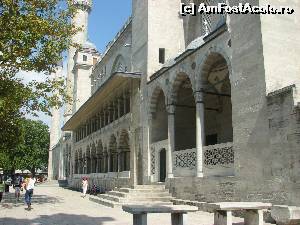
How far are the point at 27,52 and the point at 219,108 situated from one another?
8.96 m

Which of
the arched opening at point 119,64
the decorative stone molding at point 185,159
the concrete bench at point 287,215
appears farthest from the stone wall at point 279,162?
the arched opening at point 119,64

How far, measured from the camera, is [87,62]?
4122cm

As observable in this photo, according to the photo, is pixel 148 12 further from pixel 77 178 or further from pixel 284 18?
pixel 77 178

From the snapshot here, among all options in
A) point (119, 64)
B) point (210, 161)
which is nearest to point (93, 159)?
point (119, 64)

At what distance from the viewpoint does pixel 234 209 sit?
6992mm

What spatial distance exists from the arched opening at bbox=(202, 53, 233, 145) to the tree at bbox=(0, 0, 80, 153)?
6449mm

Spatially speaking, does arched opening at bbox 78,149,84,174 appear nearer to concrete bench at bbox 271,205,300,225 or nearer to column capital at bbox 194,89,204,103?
column capital at bbox 194,89,204,103

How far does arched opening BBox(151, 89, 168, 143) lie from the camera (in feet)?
56.7

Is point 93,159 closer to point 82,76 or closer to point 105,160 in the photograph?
point 105,160

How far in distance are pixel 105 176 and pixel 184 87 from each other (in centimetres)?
1015

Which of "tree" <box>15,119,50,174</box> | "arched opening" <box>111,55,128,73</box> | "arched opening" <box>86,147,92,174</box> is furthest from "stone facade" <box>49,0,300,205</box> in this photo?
"tree" <box>15,119,50,174</box>

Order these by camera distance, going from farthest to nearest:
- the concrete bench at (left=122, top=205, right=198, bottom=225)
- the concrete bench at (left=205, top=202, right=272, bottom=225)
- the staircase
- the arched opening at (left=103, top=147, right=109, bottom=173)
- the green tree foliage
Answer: the green tree foliage → the arched opening at (left=103, top=147, right=109, bottom=173) → the staircase → the concrete bench at (left=205, top=202, right=272, bottom=225) → the concrete bench at (left=122, top=205, right=198, bottom=225)

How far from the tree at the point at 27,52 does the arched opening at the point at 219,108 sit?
254 inches

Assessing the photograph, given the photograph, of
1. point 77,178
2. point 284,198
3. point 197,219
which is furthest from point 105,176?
point 284,198
